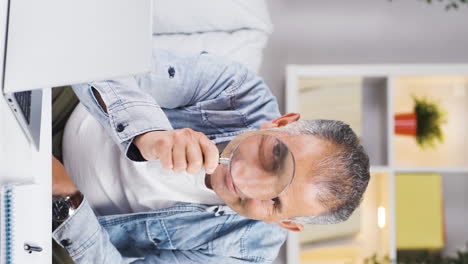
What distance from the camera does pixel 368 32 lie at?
2.07 meters

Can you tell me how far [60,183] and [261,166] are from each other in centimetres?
40

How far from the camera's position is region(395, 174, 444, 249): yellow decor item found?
6.46ft

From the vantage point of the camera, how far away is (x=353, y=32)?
207 cm

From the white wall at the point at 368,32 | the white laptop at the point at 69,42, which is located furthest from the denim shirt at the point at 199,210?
the white wall at the point at 368,32

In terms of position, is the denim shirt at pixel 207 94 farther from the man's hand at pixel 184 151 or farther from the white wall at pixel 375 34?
the white wall at pixel 375 34

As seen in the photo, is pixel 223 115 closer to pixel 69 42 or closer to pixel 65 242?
pixel 65 242

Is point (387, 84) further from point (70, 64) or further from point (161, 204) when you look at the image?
point (70, 64)

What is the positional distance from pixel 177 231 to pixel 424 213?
118 cm

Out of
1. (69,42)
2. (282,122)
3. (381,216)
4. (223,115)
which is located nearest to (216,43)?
(223,115)

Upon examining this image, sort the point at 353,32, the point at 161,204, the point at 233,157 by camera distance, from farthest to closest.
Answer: the point at 353,32 → the point at 161,204 → the point at 233,157

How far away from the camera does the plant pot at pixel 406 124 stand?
6.56 feet

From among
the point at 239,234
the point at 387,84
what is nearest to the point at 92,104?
the point at 239,234

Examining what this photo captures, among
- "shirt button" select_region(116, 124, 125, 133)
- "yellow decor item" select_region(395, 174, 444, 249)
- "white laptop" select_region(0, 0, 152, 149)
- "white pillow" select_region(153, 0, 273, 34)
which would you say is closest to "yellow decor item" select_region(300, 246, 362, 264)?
"yellow decor item" select_region(395, 174, 444, 249)

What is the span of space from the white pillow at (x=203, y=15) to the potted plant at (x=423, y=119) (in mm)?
934
